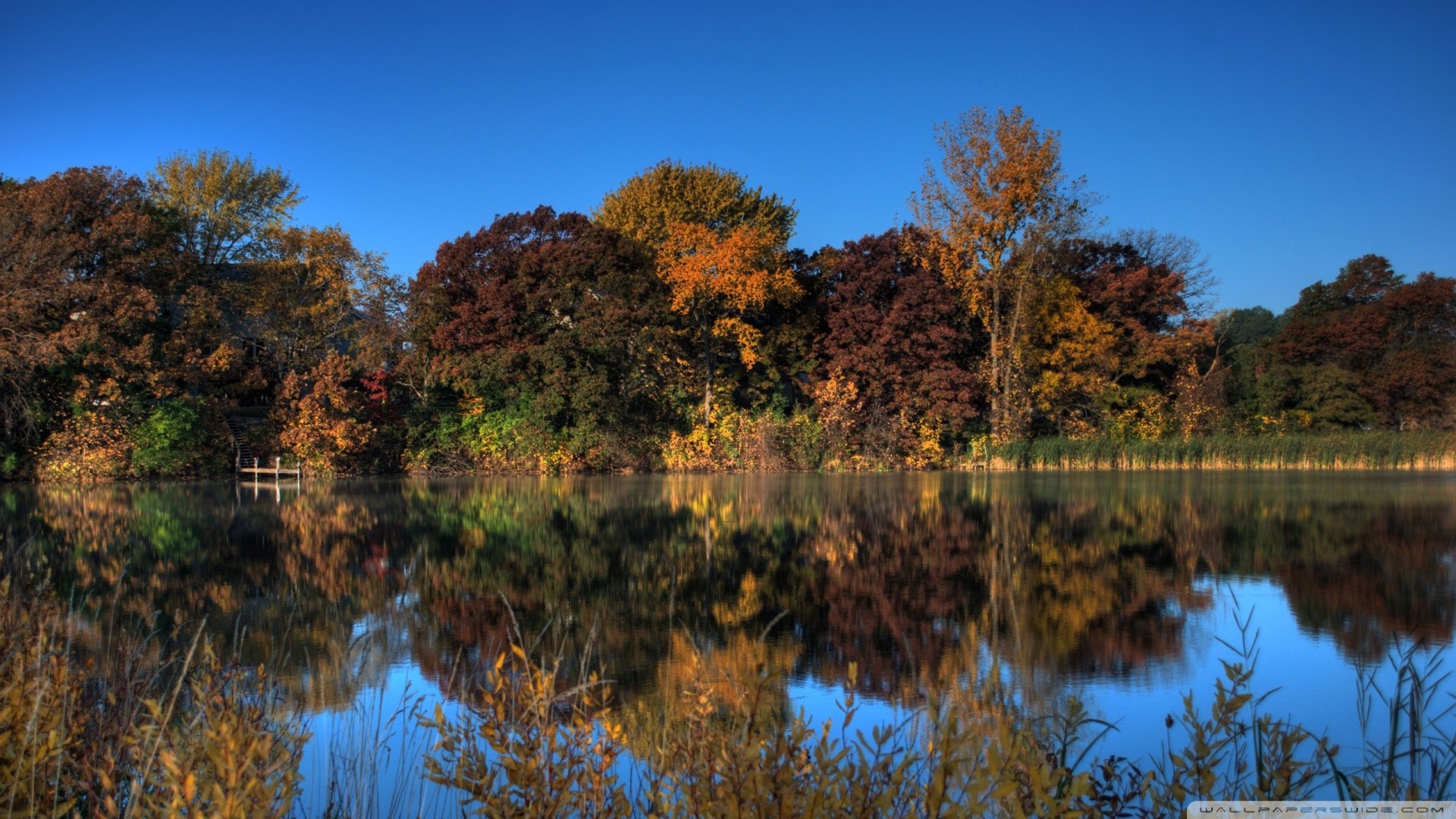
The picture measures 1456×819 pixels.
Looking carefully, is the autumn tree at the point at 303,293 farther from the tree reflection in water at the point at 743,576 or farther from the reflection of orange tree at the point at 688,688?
the reflection of orange tree at the point at 688,688

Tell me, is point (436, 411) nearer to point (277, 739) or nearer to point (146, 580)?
point (146, 580)

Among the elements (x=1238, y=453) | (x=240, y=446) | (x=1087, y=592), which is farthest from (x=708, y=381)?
(x=1087, y=592)

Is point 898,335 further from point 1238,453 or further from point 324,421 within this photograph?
point 324,421

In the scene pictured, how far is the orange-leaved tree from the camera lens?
28.7 m

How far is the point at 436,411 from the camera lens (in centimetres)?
2988

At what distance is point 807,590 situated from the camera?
884 centimetres

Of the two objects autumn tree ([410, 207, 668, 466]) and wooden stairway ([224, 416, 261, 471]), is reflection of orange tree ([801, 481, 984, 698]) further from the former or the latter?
wooden stairway ([224, 416, 261, 471])

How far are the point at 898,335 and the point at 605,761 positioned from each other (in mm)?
27235

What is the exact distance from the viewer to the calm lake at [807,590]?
579 centimetres

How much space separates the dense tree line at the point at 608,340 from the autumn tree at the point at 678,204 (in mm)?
88

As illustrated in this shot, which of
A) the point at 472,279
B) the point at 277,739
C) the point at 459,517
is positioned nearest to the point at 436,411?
the point at 472,279

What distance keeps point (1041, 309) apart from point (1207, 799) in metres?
30.3

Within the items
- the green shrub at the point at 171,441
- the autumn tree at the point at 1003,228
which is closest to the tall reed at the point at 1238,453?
the autumn tree at the point at 1003,228

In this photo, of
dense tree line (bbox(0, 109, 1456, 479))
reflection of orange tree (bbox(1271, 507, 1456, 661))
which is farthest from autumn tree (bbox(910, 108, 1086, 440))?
reflection of orange tree (bbox(1271, 507, 1456, 661))
